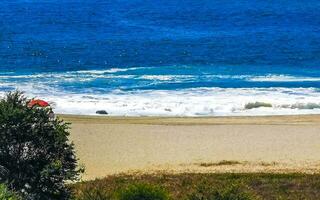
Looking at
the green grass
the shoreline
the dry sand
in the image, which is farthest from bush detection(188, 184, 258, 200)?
the shoreline

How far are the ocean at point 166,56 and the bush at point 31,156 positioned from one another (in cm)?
2303

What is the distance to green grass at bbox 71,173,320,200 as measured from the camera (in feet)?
91.6

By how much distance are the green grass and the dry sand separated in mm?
1674

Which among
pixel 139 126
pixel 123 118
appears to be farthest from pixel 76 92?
pixel 139 126

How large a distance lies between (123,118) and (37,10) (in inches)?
2173

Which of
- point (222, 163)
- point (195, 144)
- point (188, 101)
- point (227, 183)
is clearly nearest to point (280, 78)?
point (188, 101)

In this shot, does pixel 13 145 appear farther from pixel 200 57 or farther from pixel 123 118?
pixel 200 57

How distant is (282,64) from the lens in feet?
212

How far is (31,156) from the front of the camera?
23078 millimetres

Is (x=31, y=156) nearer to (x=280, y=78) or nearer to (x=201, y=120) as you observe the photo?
(x=201, y=120)

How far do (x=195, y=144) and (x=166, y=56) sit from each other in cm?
3056

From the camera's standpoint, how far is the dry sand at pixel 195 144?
3338 cm

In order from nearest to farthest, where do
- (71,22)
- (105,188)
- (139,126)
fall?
(105,188)
(139,126)
(71,22)

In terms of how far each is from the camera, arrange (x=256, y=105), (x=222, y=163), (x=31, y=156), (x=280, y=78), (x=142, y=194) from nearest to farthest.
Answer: (x=142, y=194), (x=31, y=156), (x=222, y=163), (x=256, y=105), (x=280, y=78)
